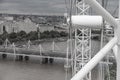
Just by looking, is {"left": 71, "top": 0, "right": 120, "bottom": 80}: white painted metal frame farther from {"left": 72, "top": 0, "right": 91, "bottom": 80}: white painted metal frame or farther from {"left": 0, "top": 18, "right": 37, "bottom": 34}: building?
{"left": 0, "top": 18, "right": 37, "bottom": 34}: building

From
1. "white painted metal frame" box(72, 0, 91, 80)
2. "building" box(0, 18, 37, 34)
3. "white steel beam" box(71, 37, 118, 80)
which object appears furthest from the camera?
"building" box(0, 18, 37, 34)

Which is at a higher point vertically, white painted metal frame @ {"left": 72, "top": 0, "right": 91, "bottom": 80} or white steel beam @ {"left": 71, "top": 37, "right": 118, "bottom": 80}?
white steel beam @ {"left": 71, "top": 37, "right": 118, "bottom": 80}

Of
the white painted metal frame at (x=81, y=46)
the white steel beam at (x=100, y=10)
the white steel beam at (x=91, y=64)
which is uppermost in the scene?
the white steel beam at (x=100, y=10)

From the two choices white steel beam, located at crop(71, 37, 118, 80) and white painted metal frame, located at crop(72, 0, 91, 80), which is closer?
white steel beam, located at crop(71, 37, 118, 80)

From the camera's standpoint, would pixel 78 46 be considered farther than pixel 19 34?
No

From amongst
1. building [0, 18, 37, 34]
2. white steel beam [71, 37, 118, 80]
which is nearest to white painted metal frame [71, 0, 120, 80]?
white steel beam [71, 37, 118, 80]

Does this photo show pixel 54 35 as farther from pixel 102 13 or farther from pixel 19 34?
pixel 102 13

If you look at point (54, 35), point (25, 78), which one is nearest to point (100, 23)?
point (25, 78)

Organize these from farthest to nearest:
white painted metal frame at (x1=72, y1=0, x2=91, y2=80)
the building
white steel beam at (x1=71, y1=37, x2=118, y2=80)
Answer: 1. the building
2. white painted metal frame at (x1=72, y1=0, x2=91, y2=80)
3. white steel beam at (x1=71, y1=37, x2=118, y2=80)

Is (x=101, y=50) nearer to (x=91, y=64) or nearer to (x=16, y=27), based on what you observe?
(x=91, y=64)

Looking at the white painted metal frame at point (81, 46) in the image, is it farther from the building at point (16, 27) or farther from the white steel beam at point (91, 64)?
the building at point (16, 27)

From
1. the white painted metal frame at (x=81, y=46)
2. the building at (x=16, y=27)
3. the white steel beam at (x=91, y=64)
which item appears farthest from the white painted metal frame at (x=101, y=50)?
the building at (x=16, y=27)
